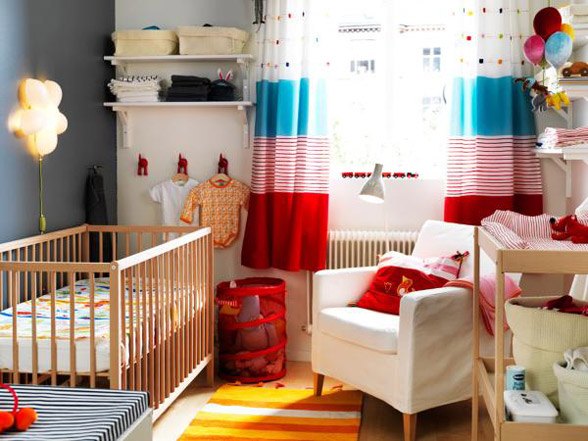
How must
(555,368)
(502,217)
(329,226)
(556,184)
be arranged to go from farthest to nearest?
(329,226)
(556,184)
(502,217)
(555,368)

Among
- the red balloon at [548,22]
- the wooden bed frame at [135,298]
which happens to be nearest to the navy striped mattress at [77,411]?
the wooden bed frame at [135,298]

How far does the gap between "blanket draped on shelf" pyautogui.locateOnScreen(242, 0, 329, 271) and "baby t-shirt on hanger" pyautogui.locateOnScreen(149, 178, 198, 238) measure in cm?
42

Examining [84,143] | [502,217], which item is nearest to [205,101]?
[84,143]

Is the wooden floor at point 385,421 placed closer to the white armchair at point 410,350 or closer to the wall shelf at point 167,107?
the white armchair at point 410,350

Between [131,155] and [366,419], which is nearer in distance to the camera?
[366,419]

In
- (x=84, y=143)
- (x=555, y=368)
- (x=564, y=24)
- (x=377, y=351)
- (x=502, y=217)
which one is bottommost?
(x=377, y=351)

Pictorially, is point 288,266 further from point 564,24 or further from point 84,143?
point 564,24

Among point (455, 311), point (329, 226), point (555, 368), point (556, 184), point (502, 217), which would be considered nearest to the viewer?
point (555, 368)

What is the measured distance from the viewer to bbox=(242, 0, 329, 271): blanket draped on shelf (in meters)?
4.06

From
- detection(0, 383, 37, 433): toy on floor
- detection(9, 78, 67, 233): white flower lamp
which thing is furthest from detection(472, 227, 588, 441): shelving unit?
A: detection(9, 78, 67, 233): white flower lamp

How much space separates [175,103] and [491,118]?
1.56m

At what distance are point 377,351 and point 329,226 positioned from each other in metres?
1.14

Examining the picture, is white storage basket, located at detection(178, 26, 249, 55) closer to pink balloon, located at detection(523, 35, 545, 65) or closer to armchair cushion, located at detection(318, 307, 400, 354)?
armchair cushion, located at detection(318, 307, 400, 354)

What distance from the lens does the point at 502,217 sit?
8.92 ft
